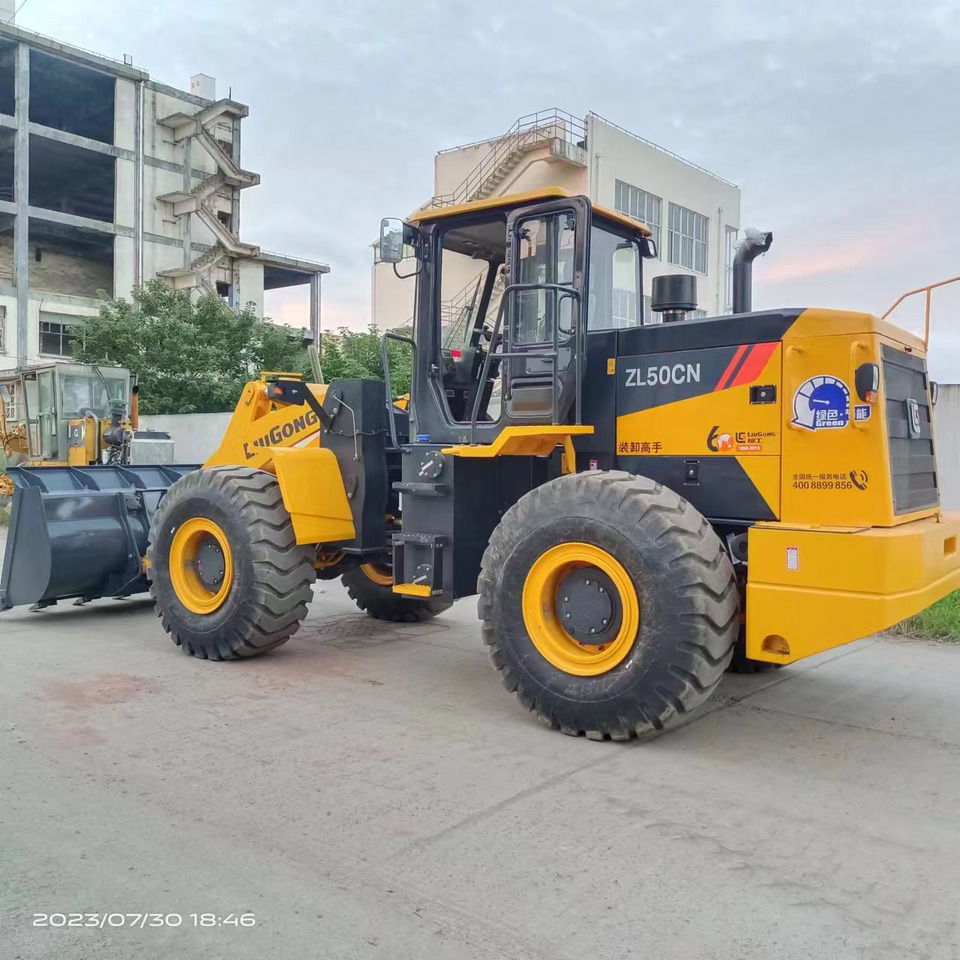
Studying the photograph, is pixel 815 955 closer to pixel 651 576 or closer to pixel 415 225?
pixel 651 576

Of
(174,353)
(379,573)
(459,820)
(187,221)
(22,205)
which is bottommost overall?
(459,820)

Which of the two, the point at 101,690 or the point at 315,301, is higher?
the point at 315,301

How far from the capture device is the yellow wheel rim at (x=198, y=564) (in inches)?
269

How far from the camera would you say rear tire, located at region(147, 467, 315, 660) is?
21.2 ft

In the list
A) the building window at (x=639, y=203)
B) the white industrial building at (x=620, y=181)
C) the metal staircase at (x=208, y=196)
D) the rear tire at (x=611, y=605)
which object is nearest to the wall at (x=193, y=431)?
the white industrial building at (x=620, y=181)

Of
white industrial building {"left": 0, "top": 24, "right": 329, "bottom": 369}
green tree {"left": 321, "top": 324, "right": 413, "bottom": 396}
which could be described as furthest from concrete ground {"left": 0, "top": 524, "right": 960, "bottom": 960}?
white industrial building {"left": 0, "top": 24, "right": 329, "bottom": 369}

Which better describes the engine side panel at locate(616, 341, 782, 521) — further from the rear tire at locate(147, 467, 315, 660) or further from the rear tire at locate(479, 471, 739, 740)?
the rear tire at locate(147, 467, 315, 660)

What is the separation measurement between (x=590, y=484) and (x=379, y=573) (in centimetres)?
348

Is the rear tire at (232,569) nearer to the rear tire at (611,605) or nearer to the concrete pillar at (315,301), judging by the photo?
the rear tire at (611,605)

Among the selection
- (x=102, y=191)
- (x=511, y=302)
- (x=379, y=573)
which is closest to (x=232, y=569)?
(x=379, y=573)

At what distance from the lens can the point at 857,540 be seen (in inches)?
176

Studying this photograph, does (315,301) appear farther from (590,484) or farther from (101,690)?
(590,484)

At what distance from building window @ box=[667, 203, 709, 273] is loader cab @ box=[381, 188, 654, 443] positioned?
85.6 feet

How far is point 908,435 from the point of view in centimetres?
524
